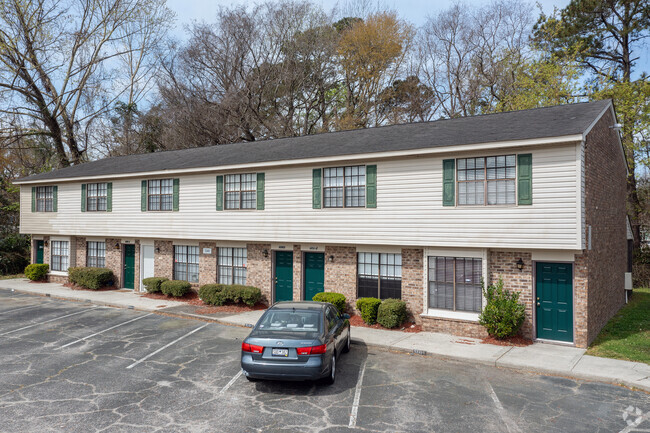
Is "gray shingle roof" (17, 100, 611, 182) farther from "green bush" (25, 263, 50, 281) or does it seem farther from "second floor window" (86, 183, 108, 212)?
"green bush" (25, 263, 50, 281)

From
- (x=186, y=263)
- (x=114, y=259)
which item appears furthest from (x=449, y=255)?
(x=114, y=259)

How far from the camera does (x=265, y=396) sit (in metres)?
8.88

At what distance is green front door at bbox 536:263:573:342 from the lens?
12688mm

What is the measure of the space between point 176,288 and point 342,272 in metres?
7.91

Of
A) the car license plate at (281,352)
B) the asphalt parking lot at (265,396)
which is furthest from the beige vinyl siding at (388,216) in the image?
the car license plate at (281,352)

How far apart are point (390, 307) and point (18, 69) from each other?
30595 mm

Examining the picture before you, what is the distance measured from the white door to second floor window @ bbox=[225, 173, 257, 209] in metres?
5.83

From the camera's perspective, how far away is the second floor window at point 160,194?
Answer: 20.2 metres

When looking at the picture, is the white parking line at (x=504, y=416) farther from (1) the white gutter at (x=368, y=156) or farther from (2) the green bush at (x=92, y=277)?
(2) the green bush at (x=92, y=277)

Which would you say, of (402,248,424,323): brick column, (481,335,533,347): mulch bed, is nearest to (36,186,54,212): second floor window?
(402,248,424,323): brick column

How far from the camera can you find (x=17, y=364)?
10.9 metres

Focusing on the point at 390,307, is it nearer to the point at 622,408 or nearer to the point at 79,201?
the point at 622,408

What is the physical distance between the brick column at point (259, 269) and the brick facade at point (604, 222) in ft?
37.0

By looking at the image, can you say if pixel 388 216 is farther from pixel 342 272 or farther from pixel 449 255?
pixel 342 272
